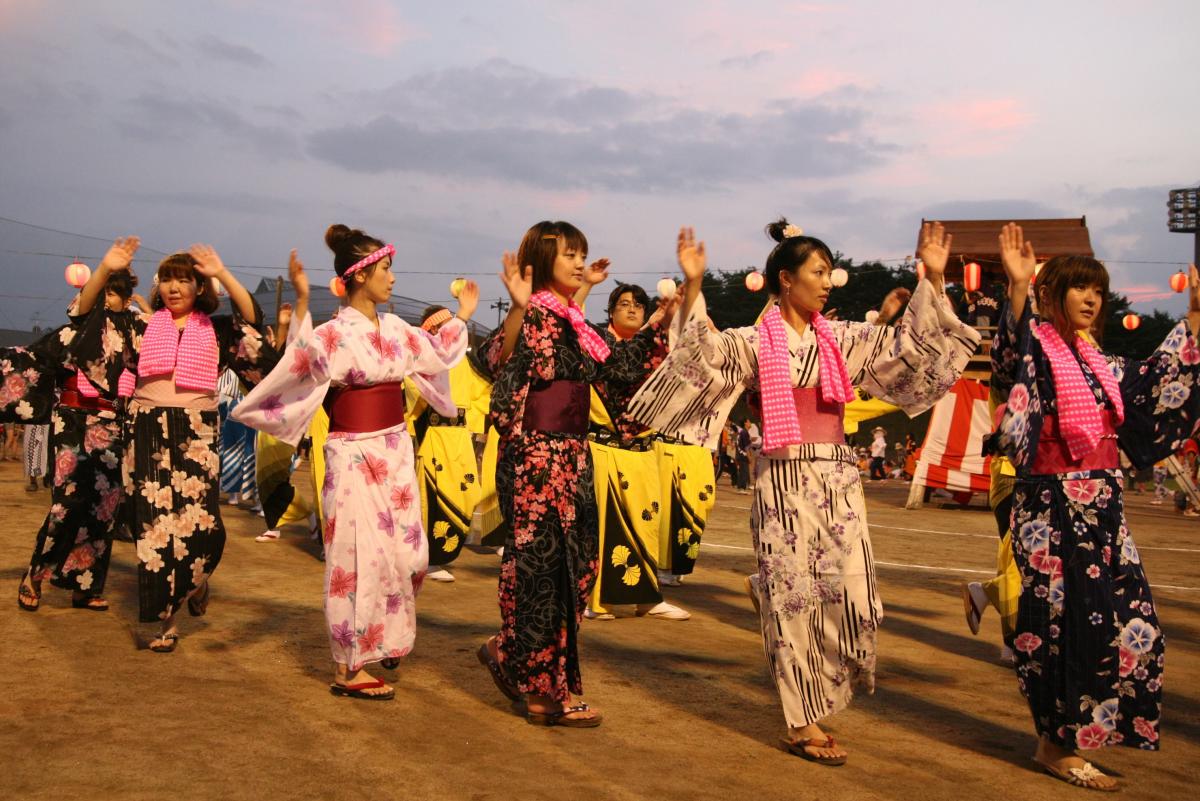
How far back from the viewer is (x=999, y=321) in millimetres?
4379

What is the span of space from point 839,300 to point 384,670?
44682 millimetres

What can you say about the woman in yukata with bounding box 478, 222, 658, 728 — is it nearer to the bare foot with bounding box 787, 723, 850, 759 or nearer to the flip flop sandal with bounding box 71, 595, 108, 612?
the bare foot with bounding box 787, 723, 850, 759

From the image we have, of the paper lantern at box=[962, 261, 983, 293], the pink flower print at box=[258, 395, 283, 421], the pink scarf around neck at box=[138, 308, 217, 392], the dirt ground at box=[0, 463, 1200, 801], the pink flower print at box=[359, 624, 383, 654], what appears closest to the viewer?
the dirt ground at box=[0, 463, 1200, 801]

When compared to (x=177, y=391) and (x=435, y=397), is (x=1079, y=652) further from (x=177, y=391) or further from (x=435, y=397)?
(x=177, y=391)

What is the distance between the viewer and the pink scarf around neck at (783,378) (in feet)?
13.7

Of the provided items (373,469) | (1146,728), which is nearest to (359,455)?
(373,469)

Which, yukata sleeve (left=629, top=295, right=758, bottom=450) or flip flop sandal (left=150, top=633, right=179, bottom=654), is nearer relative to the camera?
yukata sleeve (left=629, top=295, right=758, bottom=450)

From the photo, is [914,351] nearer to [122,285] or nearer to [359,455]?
[359,455]

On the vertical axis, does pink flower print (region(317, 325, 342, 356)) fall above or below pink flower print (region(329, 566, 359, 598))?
above

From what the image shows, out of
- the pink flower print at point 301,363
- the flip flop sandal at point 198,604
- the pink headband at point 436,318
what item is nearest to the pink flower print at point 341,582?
the pink flower print at point 301,363

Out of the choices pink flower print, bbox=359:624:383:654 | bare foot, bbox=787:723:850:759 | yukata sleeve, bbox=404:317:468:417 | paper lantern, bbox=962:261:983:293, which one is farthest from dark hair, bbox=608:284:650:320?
paper lantern, bbox=962:261:983:293

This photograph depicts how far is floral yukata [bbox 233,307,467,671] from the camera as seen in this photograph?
4.81m

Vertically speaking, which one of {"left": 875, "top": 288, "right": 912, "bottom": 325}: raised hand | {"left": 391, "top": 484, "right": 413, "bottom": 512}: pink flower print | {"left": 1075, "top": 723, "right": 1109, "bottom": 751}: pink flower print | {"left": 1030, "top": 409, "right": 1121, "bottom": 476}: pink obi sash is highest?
{"left": 875, "top": 288, "right": 912, "bottom": 325}: raised hand

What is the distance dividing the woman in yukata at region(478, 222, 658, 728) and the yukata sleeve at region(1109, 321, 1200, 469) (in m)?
1.84
